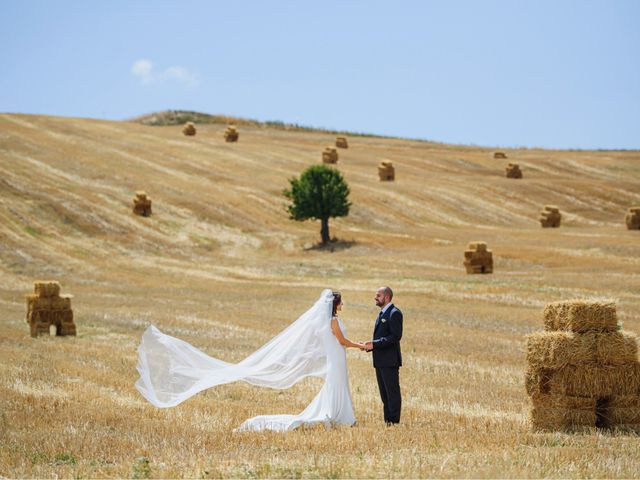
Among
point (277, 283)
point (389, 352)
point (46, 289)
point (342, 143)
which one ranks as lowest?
point (277, 283)

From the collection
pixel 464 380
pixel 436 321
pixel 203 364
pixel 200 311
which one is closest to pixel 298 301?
pixel 200 311

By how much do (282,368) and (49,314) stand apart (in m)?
14.4

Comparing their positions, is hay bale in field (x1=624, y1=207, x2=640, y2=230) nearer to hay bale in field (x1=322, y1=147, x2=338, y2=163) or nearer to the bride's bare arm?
hay bale in field (x1=322, y1=147, x2=338, y2=163)

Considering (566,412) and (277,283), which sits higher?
(566,412)

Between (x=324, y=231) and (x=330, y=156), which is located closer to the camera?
(x=324, y=231)

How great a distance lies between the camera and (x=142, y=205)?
54.8 metres

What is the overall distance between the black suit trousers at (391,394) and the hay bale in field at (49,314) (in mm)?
15056

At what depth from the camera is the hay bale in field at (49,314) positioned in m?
25.2

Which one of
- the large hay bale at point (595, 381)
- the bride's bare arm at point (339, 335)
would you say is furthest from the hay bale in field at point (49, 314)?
the large hay bale at point (595, 381)

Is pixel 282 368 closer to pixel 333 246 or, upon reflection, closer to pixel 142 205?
pixel 333 246

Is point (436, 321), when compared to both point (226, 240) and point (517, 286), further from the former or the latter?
point (226, 240)

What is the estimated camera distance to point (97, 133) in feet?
259

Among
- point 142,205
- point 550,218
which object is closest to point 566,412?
point 550,218

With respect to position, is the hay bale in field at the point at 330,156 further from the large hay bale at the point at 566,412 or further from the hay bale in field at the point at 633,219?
the large hay bale at the point at 566,412
